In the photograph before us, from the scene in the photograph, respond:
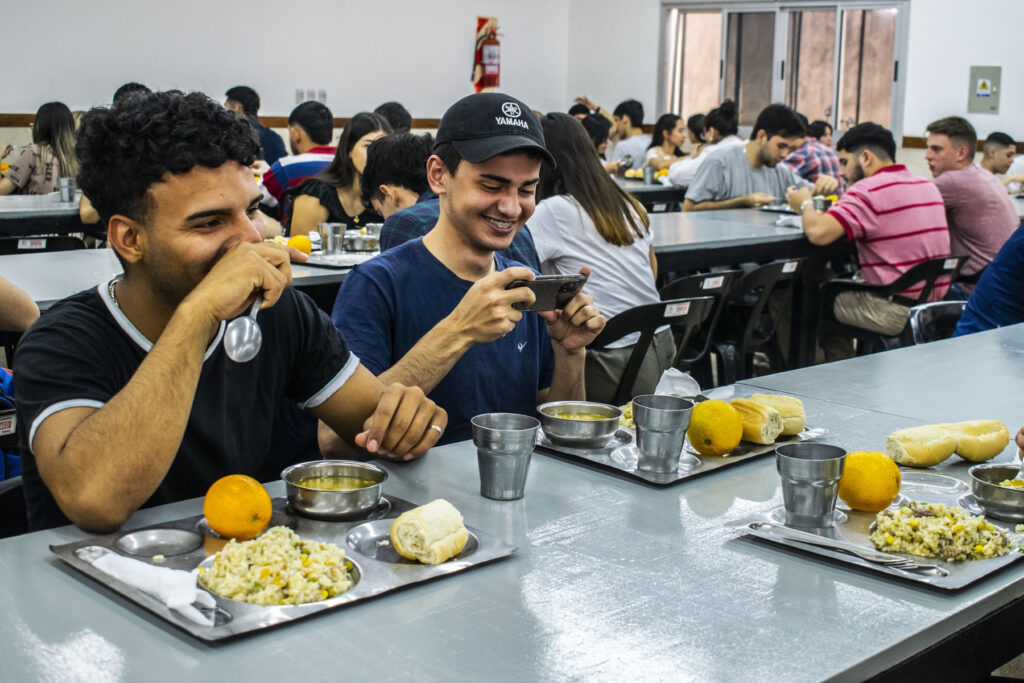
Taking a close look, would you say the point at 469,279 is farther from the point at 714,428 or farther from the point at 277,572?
the point at 277,572

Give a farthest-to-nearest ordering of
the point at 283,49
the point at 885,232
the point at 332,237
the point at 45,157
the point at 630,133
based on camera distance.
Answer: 1. the point at 630,133
2. the point at 283,49
3. the point at 45,157
4. the point at 885,232
5. the point at 332,237

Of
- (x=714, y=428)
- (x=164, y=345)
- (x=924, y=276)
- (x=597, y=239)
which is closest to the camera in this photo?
(x=164, y=345)

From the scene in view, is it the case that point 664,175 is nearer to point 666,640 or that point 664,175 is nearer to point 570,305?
point 570,305

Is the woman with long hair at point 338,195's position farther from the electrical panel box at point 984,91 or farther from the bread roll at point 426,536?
the electrical panel box at point 984,91

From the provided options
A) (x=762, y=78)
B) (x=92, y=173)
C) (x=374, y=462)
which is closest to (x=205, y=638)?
(x=374, y=462)

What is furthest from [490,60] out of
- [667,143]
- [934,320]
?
[934,320]

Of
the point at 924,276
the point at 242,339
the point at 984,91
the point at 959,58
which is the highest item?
the point at 959,58

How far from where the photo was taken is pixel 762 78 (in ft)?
38.4

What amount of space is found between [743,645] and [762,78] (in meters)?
11.3

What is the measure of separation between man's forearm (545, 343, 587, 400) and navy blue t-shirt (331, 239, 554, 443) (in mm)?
82

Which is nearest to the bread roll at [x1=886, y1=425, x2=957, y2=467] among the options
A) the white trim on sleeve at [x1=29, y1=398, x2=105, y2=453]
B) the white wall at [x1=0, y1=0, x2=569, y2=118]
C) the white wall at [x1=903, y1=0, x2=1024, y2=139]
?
the white trim on sleeve at [x1=29, y1=398, x2=105, y2=453]

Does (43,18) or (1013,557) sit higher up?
(43,18)

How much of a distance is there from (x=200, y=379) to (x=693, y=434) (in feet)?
2.51

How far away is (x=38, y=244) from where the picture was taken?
4.59 meters
